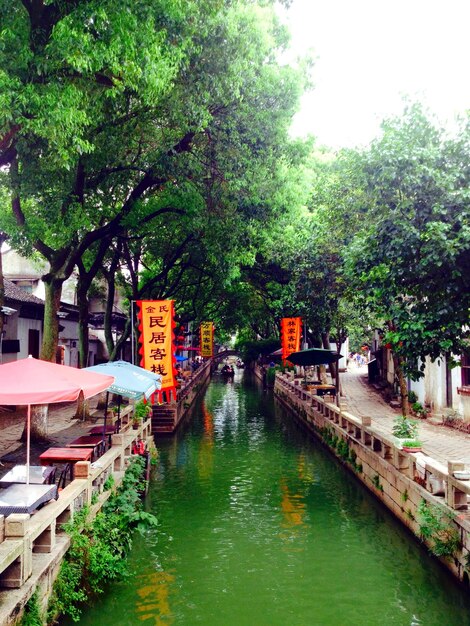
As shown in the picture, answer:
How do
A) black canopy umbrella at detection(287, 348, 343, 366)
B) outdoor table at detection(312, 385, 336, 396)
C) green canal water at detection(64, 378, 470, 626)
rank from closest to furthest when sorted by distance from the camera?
green canal water at detection(64, 378, 470, 626) < black canopy umbrella at detection(287, 348, 343, 366) < outdoor table at detection(312, 385, 336, 396)

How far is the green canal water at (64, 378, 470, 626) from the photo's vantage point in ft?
27.1

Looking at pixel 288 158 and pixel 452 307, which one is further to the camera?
pixel 288 158

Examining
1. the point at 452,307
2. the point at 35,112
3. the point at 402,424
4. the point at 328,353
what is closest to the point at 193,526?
the point at 402,424

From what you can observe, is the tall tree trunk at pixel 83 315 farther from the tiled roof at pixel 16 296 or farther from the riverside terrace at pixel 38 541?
the riverside terrace at pixel 38 541

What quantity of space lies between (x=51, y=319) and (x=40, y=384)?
780 centimetres

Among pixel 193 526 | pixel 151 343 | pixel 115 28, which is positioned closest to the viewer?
pixel 115 28

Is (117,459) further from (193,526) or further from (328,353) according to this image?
(328,353)

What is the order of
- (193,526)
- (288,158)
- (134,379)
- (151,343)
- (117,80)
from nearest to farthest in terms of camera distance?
(117,80) < (193,526) < (134,379) < (288,158) < (151,343)

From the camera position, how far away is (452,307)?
31.8 feet

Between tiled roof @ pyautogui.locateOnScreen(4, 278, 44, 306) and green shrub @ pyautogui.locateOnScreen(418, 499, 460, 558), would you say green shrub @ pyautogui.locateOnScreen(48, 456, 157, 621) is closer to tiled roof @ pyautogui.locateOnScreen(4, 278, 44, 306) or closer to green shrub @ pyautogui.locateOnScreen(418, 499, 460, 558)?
green shrub @ pyautogui.locateOnScreen(418, 499, 460, 558)

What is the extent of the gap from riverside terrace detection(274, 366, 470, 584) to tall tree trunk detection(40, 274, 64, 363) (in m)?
8.61

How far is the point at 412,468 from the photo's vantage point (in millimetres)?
11250

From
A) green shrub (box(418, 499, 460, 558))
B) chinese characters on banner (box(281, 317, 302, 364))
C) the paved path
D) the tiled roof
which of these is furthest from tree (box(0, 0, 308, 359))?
chinese characters on banner (box(281, 317, 302, 364))

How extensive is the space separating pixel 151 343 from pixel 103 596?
10.7 m
